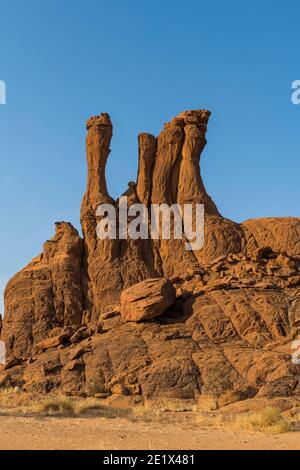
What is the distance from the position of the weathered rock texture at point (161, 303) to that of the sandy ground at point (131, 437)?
7.76m

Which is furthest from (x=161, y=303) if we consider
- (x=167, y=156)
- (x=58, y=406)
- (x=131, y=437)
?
(x=167, y=156)

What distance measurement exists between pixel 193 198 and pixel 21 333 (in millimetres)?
17994

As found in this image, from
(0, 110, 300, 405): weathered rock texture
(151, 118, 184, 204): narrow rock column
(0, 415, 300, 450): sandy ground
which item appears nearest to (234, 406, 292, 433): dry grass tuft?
(0, 415, 300, 450): sandy ground

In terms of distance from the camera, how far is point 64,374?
105ft

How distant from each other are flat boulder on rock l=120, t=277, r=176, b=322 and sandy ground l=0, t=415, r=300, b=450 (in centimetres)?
1295

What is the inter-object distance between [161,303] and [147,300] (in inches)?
34.3

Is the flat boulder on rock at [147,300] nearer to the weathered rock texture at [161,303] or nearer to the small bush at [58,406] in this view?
the weathered rock texture at [161,303]

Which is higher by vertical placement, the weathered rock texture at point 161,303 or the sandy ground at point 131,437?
the weathered rock texture at point 161,303

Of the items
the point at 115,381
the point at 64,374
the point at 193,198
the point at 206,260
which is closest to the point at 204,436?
the point at 115,381

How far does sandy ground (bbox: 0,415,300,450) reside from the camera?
15.1 m

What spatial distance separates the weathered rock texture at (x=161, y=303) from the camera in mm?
29562

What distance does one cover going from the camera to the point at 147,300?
34531 millimetres

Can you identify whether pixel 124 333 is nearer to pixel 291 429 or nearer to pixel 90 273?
pixel 90 273

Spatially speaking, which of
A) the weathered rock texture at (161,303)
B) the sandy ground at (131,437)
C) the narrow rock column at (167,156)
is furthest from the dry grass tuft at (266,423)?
the narrow rock column at (167,156)
